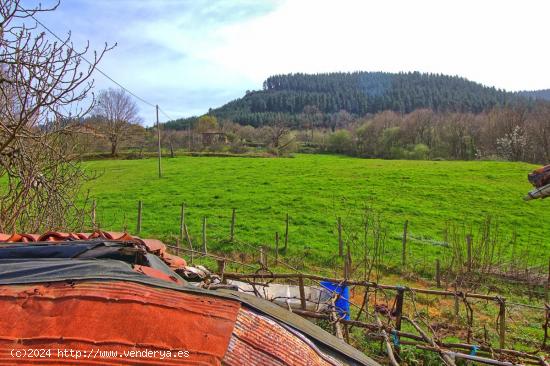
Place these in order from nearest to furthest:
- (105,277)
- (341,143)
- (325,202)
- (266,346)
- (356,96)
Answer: (266,346)
(105,277)
(325,202)
(341,143)
(356,96)

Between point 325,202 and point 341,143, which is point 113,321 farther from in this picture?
point 341,143

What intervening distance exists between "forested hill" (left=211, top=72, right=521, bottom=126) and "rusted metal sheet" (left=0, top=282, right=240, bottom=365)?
112 metres

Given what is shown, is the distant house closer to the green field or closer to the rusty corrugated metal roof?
the green field

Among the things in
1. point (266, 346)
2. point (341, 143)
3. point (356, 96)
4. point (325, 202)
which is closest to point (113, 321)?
point (266, 346)

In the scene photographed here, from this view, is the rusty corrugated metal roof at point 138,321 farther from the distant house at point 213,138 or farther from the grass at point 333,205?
the distant house at point 213,138

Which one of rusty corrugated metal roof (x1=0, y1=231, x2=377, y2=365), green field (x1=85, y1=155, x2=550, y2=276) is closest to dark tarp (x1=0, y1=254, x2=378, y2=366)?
rusty corrugated metal roof (x1=0, y1=231, x2=377, y2=365)

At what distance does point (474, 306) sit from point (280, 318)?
1182 cm

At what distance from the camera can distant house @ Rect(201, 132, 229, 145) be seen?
58.9 meters

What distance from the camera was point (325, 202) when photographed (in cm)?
2628

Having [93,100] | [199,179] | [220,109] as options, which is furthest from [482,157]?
[220,109]

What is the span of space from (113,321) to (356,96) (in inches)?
5746

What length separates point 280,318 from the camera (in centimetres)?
274

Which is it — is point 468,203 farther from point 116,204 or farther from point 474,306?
point 116,204

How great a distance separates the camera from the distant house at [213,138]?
5894cm
